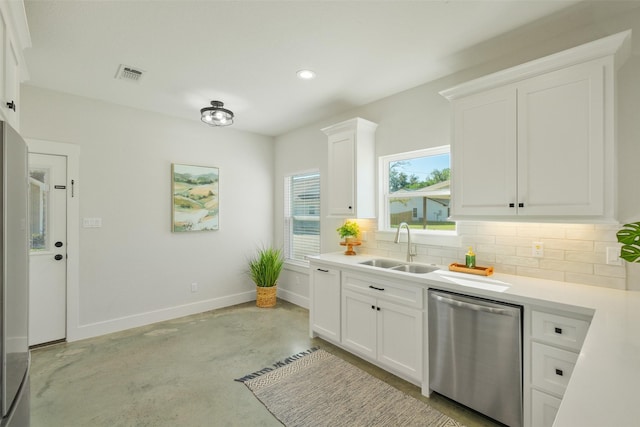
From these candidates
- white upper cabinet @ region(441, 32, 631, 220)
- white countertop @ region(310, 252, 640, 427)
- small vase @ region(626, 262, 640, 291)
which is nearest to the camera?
white countertop @ region(310, 252, 640, 427)

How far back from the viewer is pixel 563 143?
1924mm

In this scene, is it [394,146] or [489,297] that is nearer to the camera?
[489,297]

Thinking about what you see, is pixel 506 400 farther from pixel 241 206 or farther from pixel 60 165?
pixel 60 165

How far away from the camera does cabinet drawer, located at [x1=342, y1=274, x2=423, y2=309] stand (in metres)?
2.37

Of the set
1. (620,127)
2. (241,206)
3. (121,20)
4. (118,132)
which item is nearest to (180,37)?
(121,20)

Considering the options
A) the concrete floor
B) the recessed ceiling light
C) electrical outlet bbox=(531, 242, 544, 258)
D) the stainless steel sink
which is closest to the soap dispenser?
the stainless steel sink

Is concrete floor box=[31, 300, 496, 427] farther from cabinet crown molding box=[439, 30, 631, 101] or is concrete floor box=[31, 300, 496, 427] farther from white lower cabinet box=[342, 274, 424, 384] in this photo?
cabinet crown molding box=[439, 30, 631, 101]

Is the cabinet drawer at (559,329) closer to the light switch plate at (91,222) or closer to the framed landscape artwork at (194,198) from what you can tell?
the framed landscape artwork at (194,198)

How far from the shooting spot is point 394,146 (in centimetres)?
326

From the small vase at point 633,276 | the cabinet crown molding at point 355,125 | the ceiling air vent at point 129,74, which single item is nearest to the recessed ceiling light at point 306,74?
the cabinet crown molding at point 355,125

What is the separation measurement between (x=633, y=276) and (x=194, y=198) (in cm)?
446

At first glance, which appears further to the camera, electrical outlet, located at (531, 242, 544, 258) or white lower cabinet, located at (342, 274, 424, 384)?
white lower cabinet, located at (342, 274, 424, 384)

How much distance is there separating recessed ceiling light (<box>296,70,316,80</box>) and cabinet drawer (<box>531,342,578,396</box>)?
107 inches

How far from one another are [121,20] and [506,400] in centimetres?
361
